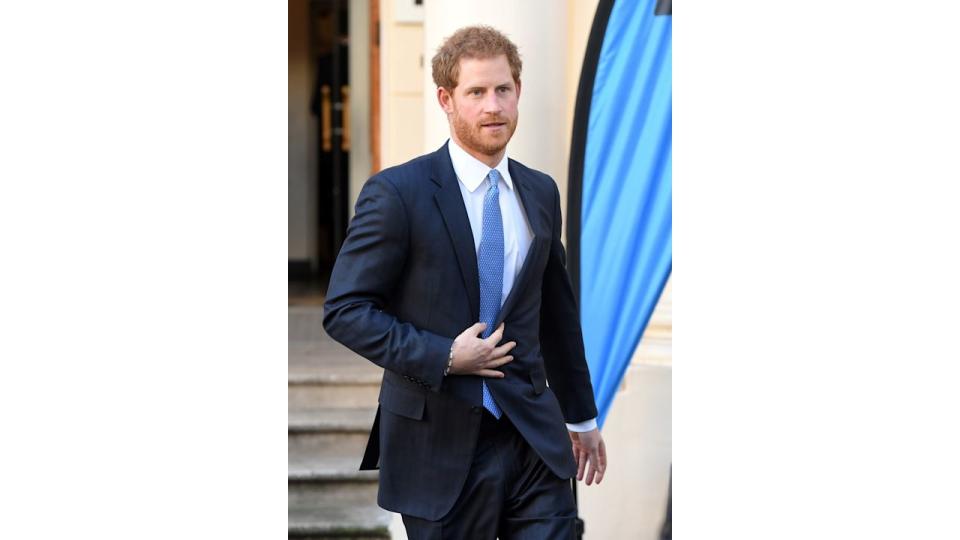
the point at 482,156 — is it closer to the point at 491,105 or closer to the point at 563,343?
the point at 491,105

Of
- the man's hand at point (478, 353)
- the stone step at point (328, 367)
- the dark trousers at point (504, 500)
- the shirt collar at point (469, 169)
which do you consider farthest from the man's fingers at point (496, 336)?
the stone step at point (328, 367)

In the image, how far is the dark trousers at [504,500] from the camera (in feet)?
9.97

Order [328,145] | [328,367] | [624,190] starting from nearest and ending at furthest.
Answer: [624,190] < [328,367] < [328,145]

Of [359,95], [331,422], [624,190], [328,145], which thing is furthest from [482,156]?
[328,145]

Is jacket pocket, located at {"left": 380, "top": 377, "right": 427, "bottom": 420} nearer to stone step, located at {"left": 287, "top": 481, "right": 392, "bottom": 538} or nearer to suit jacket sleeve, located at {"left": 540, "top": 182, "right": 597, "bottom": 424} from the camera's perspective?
suit jacket sleeve, located at {"left": 540, "top": 182, "right": 597, "bottom": 424}

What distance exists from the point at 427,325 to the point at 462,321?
73 mm

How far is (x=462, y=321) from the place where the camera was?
3033 millimetres

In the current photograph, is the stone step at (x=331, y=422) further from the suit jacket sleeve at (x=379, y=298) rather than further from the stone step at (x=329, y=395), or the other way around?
the suit jacket sleeve at (x=379, y=298)

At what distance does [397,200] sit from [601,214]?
6.50ft

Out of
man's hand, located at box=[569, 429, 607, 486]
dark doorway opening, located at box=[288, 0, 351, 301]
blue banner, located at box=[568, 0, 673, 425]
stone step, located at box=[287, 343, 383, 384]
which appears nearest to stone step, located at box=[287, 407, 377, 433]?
stone step, located at box=[287, 343, 383, 384]

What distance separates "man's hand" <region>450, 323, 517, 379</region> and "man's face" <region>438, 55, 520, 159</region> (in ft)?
1.27

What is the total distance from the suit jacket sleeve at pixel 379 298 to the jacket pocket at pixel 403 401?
0.06 meters
